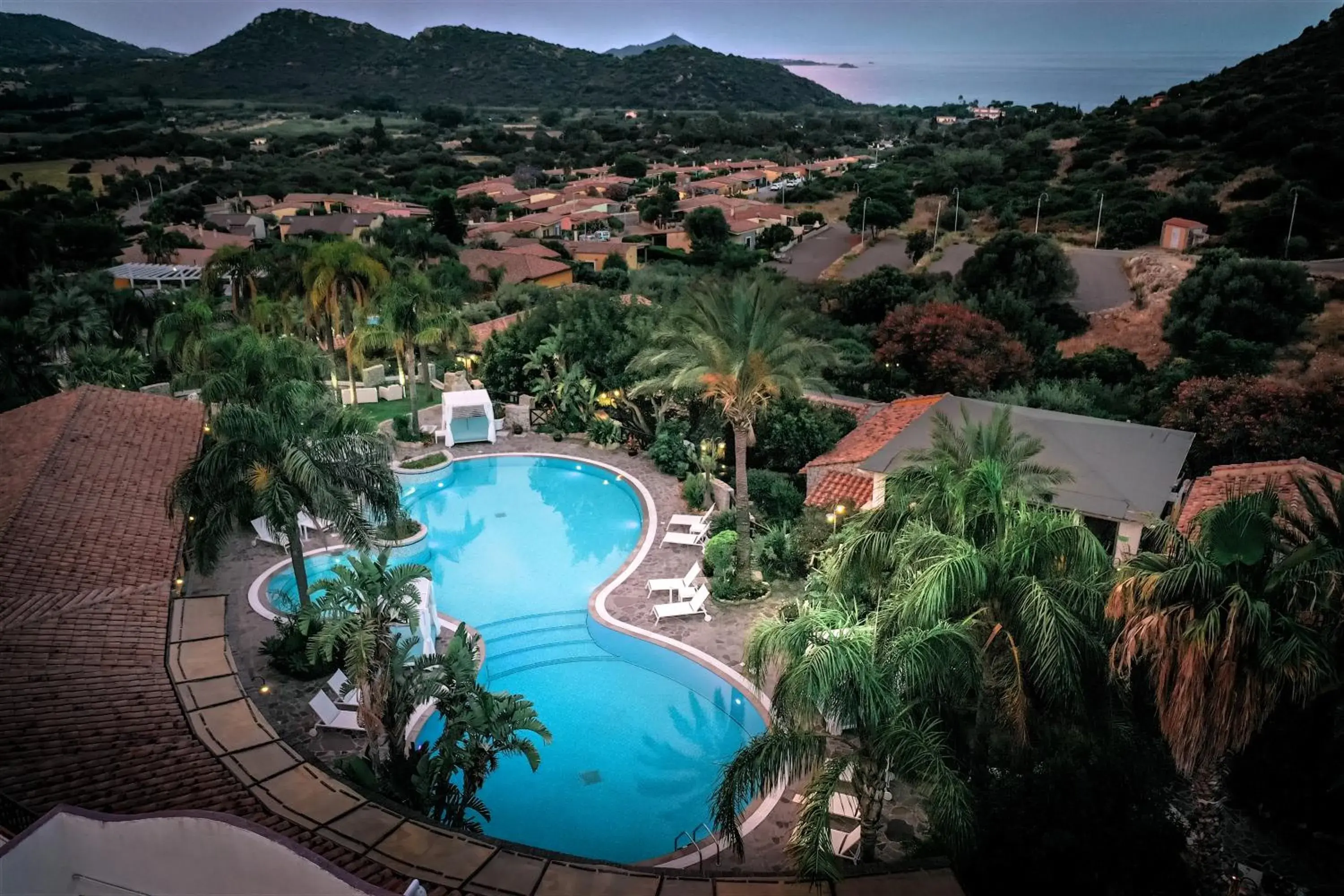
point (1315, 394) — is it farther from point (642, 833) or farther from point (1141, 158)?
point (1141, 158)

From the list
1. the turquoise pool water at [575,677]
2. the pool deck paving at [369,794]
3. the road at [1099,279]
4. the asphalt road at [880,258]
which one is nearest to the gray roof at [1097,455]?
the pool deck paving at [369,794]

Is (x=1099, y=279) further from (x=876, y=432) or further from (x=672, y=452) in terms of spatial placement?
(x=672, y=452)

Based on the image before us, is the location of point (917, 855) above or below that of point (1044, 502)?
below

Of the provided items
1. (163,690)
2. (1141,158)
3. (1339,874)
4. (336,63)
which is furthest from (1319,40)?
(336,63)

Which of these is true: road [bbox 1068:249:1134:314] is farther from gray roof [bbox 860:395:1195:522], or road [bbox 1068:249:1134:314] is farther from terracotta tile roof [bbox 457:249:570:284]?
terracotta tile roof [bbox 457:249:570:284]

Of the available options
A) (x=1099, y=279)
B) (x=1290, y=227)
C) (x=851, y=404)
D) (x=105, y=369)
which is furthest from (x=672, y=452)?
(x=1290, y=227)

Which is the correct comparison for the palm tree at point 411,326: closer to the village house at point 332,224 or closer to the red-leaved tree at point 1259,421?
the red-leaved tree at point 1259,421
